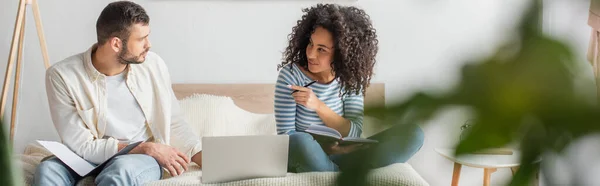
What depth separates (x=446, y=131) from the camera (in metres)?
0.11

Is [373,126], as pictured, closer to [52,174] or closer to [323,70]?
[52,174]

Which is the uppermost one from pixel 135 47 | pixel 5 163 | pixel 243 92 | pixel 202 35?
pixel 5 163

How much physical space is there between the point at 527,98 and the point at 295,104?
86.4 inches

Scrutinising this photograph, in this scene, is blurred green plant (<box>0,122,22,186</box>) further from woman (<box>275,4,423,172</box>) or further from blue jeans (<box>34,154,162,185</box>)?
woman (<box>275,4,423,172</box>)

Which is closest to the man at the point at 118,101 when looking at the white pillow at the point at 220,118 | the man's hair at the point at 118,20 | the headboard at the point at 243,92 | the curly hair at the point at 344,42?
the man's hair at the point at 118,20

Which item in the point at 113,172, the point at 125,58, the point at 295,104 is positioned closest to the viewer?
the point at 113,172

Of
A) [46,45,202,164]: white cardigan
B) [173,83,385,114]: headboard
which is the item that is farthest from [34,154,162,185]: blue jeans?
[173,83,385,114]: headboard

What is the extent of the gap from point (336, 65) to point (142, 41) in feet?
2.16

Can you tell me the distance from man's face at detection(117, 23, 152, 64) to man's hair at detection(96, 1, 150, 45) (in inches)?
0.7

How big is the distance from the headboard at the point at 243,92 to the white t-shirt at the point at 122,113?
0.69 meters

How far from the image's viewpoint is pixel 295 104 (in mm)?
2297

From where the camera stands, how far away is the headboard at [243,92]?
2.96 metres

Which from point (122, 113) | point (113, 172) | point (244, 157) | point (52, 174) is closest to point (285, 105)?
point (244, 157)

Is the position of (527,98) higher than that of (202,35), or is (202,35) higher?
(527,98)
